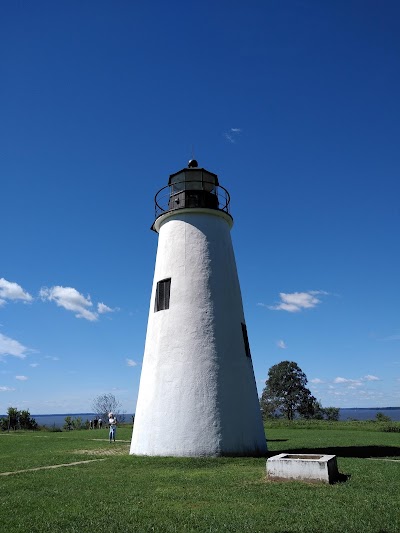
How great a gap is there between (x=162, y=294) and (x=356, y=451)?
367 inches

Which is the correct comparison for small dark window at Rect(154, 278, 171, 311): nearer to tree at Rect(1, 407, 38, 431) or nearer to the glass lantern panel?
the glass lantern panel

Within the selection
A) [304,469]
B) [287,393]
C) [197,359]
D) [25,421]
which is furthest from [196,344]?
[287,393]

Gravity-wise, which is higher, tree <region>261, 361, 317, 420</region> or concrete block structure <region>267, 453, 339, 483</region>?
tree <region>261, 361, 317, 420</region>

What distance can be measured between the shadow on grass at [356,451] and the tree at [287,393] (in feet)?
135

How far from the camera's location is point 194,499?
821 centimetres

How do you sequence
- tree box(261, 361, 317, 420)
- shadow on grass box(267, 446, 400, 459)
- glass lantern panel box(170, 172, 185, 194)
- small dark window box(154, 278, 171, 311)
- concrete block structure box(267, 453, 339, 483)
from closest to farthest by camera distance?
concrete block structure box(267, 453, 339, 483), shadow on grass box(267, 446, 400, 459), small dark window box(154, 278, 171, 311), glass lantern panel box(170, 172, 185, 194), tree box(261, 361, 317, 420)

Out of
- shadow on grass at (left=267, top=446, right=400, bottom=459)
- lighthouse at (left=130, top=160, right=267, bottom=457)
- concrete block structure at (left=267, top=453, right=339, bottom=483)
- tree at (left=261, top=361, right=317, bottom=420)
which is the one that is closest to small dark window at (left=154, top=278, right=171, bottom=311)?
lighthouse at (left=130, top=160, right=267, bottom=457)

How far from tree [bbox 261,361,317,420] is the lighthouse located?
145 ft

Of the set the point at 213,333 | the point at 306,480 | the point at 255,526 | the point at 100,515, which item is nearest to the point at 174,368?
the point at 213,333

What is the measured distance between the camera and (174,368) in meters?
15.1

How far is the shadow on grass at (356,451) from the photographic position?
1512cm

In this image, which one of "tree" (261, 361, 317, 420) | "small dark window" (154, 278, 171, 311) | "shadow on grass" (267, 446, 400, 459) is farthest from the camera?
"tree" (261, 361, 317, 420)

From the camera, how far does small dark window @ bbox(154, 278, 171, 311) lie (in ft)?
53.9

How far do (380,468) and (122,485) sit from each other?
6594 millimetres
